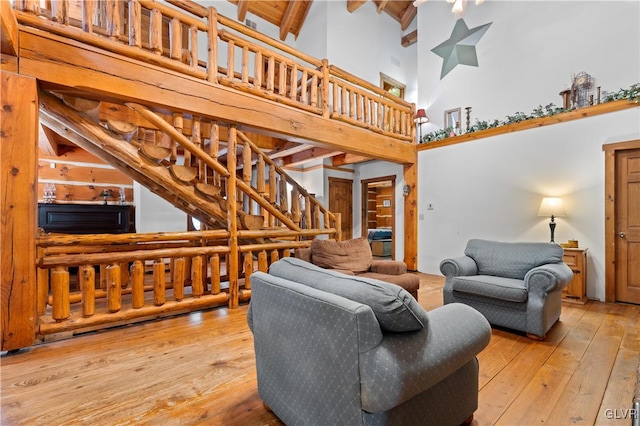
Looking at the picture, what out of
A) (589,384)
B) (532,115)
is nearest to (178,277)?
(589,384)

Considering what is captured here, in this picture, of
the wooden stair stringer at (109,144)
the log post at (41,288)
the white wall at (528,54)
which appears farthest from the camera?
the white wall at (528,54)

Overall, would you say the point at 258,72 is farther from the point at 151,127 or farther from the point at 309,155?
the point at 309,155

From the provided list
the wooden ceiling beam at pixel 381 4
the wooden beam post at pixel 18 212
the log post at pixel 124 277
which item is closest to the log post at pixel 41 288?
the wooden beam post at pixel 18 212

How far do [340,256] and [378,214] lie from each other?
294 inches

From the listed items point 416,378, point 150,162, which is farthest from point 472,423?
point 150,162

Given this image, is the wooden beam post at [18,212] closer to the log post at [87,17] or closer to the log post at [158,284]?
the log post at [87,17]

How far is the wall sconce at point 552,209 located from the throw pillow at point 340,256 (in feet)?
8.24

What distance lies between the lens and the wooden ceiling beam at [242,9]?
6363 mm

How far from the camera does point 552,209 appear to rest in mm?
3896

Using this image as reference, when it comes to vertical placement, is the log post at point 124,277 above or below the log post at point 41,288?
below

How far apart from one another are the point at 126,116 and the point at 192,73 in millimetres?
1011

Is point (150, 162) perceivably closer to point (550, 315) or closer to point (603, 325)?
point (550, 315)

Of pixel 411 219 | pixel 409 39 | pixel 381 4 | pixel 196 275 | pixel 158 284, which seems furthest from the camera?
pixel 409 39

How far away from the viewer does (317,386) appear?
1229 mm
